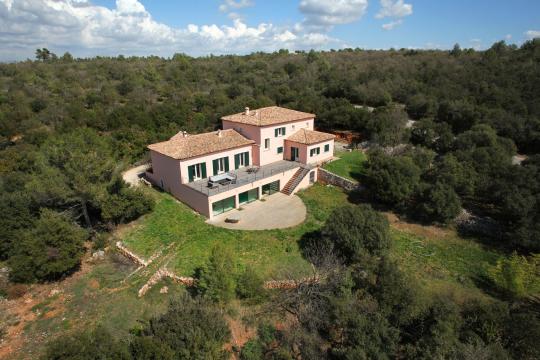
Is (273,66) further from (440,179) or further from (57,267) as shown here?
(57,267)

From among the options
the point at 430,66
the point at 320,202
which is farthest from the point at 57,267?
the point at 430,66

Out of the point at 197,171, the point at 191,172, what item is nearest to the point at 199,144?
the point at 197,171

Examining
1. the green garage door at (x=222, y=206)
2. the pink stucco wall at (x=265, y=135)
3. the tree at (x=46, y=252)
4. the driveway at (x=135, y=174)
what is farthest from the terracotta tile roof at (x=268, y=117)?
the tree at (x=46, y=252)

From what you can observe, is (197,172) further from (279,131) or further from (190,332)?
(190,332)

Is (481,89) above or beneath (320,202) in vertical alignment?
above

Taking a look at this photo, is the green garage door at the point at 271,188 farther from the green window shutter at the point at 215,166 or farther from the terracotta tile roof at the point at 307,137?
the terracotta tile roof at the point at 307,137

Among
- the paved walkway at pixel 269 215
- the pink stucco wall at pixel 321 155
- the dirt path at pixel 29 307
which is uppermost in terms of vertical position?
the pink stucco wall at pixel 321 155
